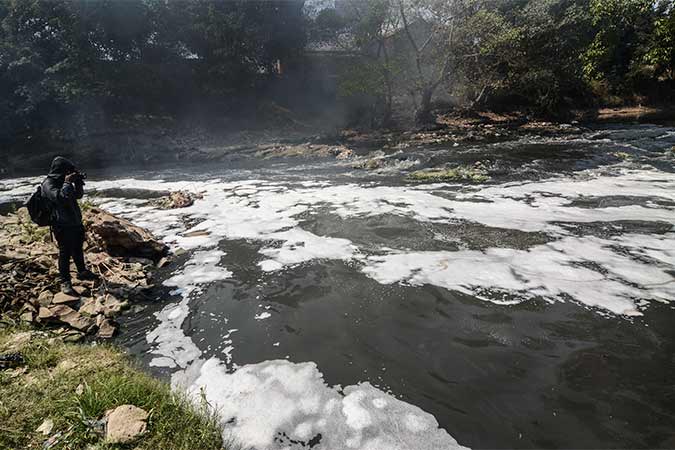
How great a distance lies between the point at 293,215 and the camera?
708 centimetres

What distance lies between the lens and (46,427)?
2.14 meters

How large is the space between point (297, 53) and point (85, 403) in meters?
29.2

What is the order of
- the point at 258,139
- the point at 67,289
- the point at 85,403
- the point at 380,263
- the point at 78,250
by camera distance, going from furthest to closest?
the point at 258,139, the point at 380,263, the point at 78,250, the point at 67,289, the point at 85,403

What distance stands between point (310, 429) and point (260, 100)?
28.3 meters

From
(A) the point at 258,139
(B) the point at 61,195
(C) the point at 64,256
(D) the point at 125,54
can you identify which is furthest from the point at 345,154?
(D) the point at 125,54

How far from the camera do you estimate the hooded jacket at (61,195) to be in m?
4.05

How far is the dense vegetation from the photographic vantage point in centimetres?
1950

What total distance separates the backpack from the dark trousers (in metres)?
0.16

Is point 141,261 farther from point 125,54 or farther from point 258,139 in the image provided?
point 125,54

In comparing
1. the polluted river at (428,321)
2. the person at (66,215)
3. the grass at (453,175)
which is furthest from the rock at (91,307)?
the grass at (453,175)

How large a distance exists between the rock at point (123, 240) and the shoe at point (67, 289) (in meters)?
1.13

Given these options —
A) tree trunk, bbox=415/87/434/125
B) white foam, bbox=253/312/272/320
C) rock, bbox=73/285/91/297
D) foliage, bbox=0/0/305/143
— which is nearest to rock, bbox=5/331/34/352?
rock, bbox=73/285/91/297

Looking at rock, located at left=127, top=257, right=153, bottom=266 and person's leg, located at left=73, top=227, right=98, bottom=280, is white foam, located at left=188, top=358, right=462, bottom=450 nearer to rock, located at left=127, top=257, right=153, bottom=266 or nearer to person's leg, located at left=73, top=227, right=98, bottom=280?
person's leg, located at left=73, top=227, right=98, bottom=280

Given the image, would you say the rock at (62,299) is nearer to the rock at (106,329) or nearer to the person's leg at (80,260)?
the person's leg at (80,260)
